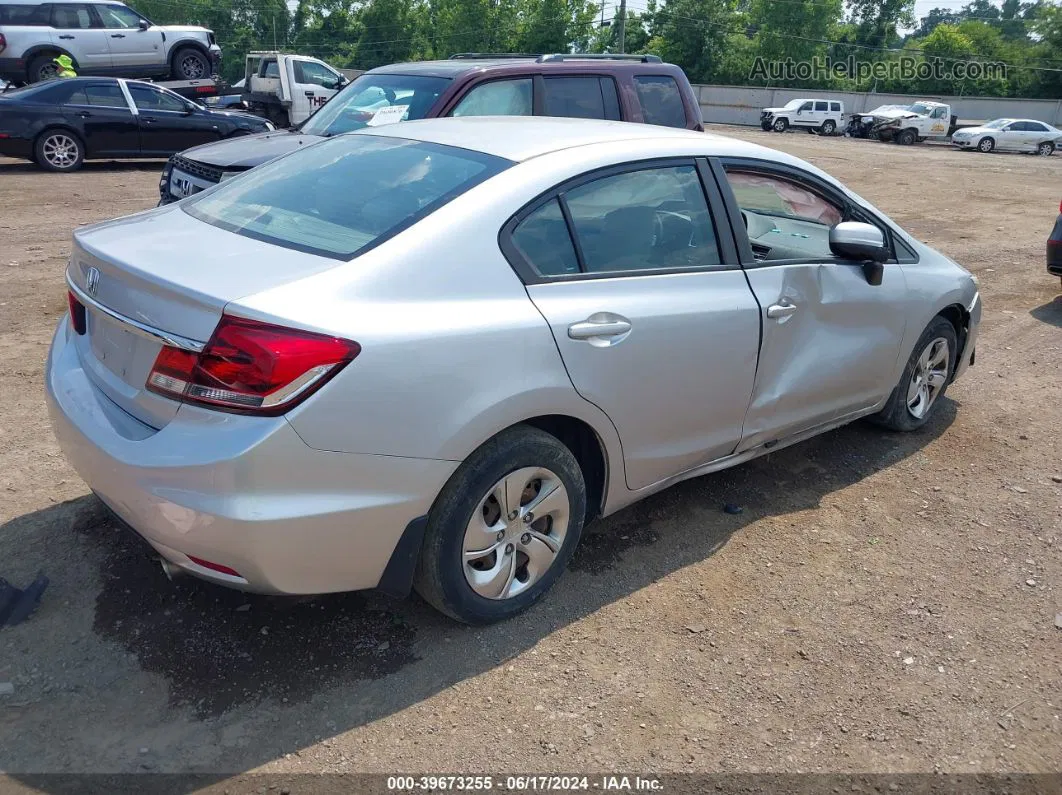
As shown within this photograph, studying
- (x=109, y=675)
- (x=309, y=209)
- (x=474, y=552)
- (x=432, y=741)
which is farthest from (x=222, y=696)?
(x=309, y=209)

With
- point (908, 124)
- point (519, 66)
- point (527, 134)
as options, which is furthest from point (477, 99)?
point (908, 124)

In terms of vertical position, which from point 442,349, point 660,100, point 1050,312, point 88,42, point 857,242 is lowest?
point 1050,312

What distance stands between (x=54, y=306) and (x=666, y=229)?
5159 mm

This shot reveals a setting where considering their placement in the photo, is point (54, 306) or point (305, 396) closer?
point (305, 396)

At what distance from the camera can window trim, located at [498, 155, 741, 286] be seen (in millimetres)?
3031

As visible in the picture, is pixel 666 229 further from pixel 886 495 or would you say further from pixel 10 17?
pixel 10 17

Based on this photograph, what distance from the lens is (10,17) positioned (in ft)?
59.6

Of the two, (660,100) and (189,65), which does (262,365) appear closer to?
(660,100)

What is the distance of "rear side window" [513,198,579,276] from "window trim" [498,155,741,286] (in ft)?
0.05

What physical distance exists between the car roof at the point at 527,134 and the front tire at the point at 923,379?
1.63 metres

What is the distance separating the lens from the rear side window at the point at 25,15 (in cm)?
1811

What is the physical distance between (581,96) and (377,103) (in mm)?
1789

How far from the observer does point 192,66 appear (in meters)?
20.6

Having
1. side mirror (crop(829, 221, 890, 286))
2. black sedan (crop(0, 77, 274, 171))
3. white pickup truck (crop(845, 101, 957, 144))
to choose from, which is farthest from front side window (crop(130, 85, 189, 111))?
white pickup truck (crop(845, 101, 957, 144))
